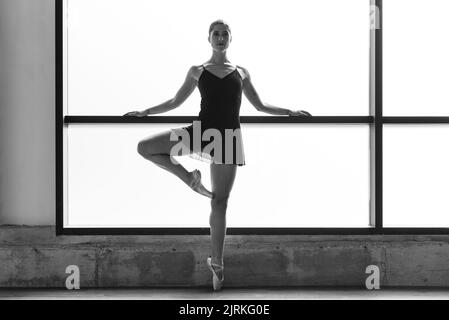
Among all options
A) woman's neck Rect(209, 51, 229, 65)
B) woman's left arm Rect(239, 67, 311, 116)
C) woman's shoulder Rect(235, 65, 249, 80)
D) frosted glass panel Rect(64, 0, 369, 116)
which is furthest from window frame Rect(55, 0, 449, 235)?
woman's neck Rect(209, 51, 229, 65)

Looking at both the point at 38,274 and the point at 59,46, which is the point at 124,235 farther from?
the point at 59,46

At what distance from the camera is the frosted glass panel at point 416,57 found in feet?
11.7

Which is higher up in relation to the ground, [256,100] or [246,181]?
[256,100]

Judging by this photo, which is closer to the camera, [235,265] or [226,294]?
[226,294]

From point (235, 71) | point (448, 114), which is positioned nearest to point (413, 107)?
point (448, 114)

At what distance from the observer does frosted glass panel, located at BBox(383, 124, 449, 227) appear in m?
3.60

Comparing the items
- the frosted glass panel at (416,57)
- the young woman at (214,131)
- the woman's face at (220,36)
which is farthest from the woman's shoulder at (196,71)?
the frosted glass panel at (416,57)

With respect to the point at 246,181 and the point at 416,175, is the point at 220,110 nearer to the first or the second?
the point at 246,181

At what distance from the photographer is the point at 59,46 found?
11.4 feet

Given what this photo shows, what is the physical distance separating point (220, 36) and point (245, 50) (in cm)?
41

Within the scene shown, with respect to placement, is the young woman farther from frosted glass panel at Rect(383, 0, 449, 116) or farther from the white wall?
frosted glass panel at Rect(383, 0, 449, 116)

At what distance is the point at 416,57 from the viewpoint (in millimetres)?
3580

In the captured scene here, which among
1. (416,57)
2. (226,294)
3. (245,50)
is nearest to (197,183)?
(226,294)

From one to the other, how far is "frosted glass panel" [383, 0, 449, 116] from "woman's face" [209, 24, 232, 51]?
1.03 m
